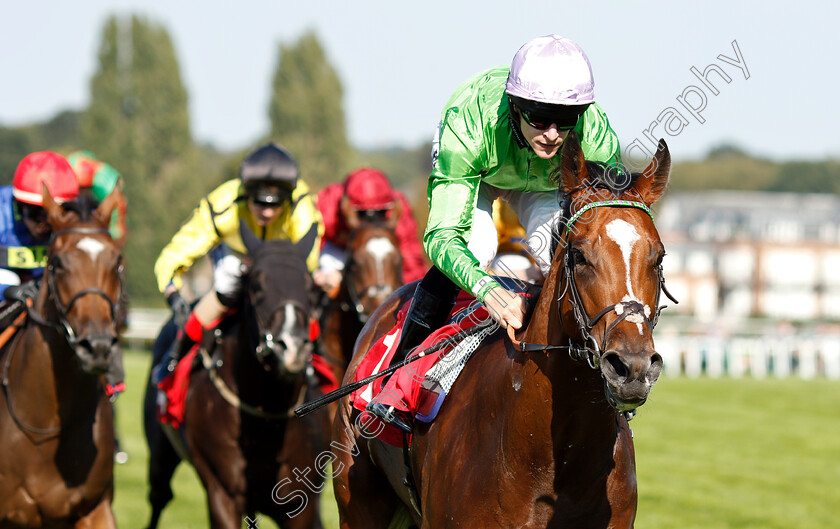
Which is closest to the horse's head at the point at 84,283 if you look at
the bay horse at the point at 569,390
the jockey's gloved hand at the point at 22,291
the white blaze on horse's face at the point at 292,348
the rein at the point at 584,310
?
the jockey's gloved hand at the point at 22,291

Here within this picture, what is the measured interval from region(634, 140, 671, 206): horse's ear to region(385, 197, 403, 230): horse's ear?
5114 millimetres

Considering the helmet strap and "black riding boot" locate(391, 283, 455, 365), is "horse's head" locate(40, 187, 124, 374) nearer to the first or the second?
"black riding boot" locate(391, 283, 455, 365)

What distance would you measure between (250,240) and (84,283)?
134 cm

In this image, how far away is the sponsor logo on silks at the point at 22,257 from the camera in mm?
6664

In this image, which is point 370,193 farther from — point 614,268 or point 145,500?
point 614,268

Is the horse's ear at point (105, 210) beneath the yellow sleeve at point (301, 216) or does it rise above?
above

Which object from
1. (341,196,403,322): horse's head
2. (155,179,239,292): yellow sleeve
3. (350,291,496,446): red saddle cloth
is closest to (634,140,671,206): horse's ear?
(350,291,496,446): red saddle cloth

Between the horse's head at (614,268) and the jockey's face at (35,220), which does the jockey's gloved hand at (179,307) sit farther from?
the horse's head at (614,268)

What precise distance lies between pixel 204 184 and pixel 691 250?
43.0 meters

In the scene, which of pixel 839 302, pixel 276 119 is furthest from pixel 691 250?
pixel 276 119

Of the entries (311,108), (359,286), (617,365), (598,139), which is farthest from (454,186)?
(311,108)

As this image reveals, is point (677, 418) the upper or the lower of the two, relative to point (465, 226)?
lower

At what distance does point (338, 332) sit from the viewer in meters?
8.15

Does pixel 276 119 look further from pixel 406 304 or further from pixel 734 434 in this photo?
pixel 406 304
